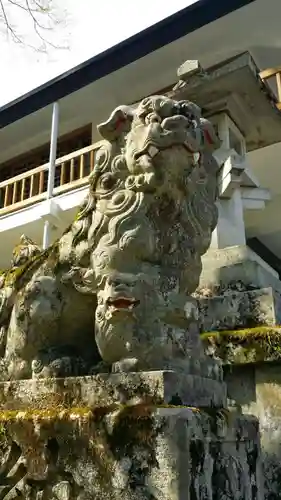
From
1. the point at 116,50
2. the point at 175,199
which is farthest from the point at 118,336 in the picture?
the point at 116,50

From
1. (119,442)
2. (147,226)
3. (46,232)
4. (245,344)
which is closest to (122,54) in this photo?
(46,232)

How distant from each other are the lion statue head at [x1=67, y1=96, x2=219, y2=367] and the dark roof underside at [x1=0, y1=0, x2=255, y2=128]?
20.1 ft

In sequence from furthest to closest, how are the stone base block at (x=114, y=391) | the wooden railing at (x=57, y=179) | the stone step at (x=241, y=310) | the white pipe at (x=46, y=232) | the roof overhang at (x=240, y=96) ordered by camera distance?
the wooden railing at (x=57, y=179) → the white pipe at (x=46, y=232) → the roof overhang at (x=240, y=96) → the stone step at (x=241, y=310) → the stone base block at (x=114, y=391)

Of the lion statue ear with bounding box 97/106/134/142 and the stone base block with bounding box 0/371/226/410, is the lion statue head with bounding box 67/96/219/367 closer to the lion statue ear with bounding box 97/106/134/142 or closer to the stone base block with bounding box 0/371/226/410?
the lion statue ear with bounding box 97/106/134/142

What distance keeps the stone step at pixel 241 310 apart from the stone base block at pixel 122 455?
3.74ft

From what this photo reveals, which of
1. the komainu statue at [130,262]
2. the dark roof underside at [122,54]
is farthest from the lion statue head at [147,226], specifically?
the dark roof underside at [122,54]

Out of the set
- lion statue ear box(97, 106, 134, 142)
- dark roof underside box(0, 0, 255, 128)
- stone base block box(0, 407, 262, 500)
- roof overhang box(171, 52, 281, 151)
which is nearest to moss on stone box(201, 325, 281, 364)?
stone base block box(0, 407, 262, 500)

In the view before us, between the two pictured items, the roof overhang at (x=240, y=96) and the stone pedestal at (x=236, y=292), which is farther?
the roof overhang at (x=240, y=96)

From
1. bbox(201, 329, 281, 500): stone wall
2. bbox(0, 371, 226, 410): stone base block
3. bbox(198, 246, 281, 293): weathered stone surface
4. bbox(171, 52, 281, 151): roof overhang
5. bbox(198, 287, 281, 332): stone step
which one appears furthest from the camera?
bbox(171, 52, 281, 151): roof overhang

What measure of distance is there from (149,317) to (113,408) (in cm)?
44

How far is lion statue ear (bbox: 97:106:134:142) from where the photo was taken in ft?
7.97

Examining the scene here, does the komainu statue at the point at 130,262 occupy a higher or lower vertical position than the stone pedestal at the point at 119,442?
higher

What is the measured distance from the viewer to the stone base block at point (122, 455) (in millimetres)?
1742

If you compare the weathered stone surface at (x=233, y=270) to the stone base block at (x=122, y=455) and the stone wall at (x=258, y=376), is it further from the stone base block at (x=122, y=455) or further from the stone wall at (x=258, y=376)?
the stone base block at (x=122, y=455)
